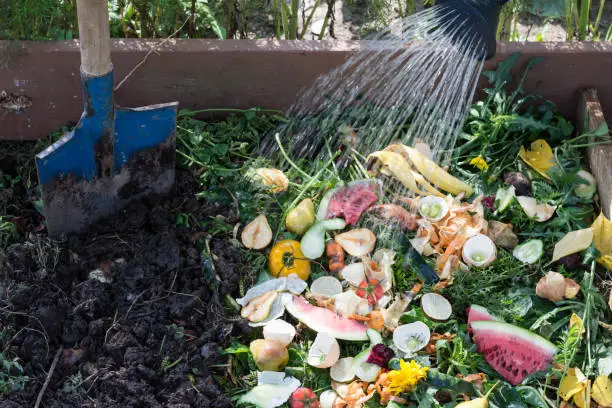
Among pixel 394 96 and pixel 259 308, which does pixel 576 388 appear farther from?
pixel 394 96

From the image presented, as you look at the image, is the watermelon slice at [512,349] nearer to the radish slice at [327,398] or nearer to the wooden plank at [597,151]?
Result: the radish slice at [327,398]

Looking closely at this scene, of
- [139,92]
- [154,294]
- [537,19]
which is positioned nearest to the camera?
[154,294]

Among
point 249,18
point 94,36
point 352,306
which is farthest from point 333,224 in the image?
point 249,18

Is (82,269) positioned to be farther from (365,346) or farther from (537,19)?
(537,19)

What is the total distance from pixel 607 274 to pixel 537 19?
150 centimetres

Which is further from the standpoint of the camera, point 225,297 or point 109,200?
point 109,200

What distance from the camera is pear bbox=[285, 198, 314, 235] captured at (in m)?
2.66

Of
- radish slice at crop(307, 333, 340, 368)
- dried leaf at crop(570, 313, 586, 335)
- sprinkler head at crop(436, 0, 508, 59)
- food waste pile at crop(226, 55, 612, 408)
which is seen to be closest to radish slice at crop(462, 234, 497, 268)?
food waste pile at crop(226, 55, 612, 408)

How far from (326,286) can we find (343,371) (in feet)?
0.95

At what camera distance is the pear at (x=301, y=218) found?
2.66 m

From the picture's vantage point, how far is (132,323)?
2406 mm

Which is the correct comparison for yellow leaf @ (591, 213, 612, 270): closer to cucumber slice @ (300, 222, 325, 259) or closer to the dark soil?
cucumber slice @ (300, 222, 325, 259)

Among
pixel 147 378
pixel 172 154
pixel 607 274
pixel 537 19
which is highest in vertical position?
pixel 537 19

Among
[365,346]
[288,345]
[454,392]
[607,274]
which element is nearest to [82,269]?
[288,345]
